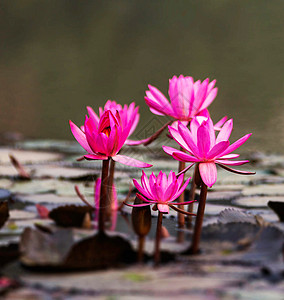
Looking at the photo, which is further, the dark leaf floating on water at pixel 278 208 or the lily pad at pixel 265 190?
the lily pad at pixel 265 190

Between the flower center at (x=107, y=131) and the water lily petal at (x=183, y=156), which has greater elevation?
the flower center at (x=107, y=131)

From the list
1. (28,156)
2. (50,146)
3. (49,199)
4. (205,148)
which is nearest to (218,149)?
(205,148)

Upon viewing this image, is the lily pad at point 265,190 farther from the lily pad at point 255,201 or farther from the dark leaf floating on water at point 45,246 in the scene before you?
the dark leaf floating on water at point 45,246

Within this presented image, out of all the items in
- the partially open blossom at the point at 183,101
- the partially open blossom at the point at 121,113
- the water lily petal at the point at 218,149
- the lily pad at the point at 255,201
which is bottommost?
the lily pad at the point at 255,201

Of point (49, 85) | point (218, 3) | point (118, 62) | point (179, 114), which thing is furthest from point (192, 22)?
point (179, 114)

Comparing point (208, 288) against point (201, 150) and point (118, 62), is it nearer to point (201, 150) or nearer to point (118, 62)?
point (201, 150)

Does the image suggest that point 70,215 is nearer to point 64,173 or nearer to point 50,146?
point 64,173

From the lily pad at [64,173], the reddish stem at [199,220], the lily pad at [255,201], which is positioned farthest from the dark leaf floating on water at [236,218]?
the lily pad at [64,173]
